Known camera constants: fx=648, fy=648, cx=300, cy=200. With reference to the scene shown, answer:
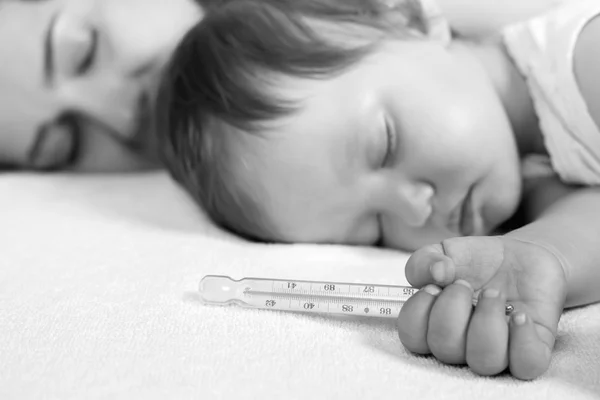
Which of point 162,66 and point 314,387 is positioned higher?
point 314,387

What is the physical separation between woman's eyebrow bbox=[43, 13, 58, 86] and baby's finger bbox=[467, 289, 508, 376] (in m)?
1.23

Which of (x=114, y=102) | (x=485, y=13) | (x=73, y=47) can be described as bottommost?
(x=114, y=102)

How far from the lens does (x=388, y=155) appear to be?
1081 mm

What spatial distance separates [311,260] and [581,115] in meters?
0.51

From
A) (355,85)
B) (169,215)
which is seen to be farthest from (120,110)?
(355,85)

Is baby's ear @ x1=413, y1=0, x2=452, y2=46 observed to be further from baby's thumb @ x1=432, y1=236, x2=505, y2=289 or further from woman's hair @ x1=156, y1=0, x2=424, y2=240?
baby's thumb @ x1=432, y1=236, x2=505, y2=289

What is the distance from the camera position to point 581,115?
1069 millimetres

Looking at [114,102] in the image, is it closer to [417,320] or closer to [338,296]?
[338,296]

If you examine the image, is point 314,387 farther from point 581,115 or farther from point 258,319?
point 581,115

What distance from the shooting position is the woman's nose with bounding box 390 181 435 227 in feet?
3.48

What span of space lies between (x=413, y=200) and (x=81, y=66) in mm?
913

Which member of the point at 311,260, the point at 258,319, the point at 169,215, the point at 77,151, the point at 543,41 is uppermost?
the point at 543,41

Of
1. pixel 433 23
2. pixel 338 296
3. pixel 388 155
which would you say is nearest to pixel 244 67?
pixel 388 155

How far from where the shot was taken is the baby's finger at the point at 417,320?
0.69 m
